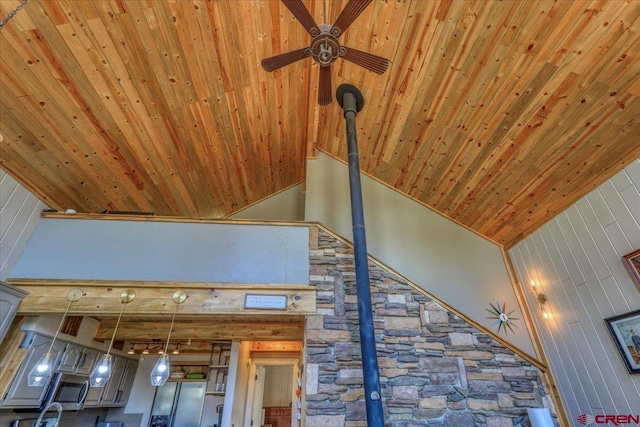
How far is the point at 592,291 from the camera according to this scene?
3244mm

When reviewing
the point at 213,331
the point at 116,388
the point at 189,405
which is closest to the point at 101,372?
the point at 213,331

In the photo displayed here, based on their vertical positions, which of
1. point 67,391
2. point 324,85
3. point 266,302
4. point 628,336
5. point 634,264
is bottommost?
point 67,391

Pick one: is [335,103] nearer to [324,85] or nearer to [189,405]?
[324,85]

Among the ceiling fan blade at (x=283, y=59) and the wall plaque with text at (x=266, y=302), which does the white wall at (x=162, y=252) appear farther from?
the ceiling fan blade at (x=283, y=59)

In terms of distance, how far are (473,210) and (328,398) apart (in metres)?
3.08

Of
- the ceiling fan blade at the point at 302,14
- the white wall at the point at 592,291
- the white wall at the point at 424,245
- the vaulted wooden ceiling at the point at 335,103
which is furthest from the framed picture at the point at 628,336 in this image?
the ceiling fan blade at the point at 302,14

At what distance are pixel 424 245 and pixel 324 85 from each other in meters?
2.71

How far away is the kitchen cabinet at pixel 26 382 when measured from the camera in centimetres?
332

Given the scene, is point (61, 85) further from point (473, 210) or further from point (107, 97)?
point (473, 210)

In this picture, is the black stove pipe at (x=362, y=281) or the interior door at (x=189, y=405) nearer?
the black stove pipe at (x=362, y=281)

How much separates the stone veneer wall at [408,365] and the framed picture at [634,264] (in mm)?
1336

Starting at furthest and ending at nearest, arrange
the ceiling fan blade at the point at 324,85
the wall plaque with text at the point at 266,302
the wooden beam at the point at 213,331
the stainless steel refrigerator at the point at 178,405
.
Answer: the stainless steel refrigerator at the point at 178,405 → the wooden beam at the point at 213,331 → the wall plaque with text at the point at 266,302 → the ceiling fan blade at the point at 324,85

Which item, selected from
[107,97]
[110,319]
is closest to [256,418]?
[110,319]

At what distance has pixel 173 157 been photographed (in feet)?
14.0
